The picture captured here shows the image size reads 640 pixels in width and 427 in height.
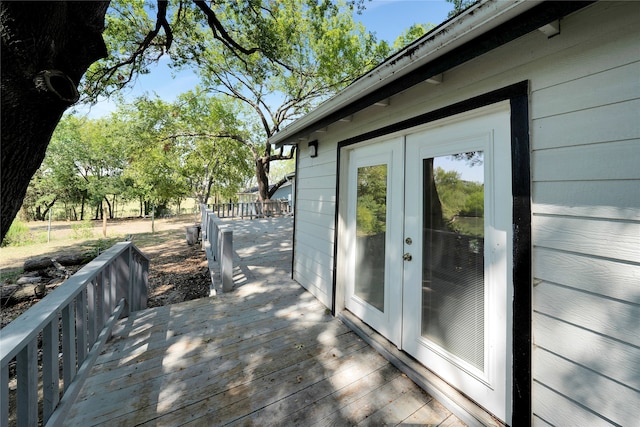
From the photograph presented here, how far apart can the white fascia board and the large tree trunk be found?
2.14 m

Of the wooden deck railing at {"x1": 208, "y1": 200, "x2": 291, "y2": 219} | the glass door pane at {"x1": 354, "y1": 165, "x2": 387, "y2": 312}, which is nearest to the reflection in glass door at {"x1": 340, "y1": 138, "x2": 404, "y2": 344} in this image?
the glass door pane at {"x1": 354, "y1": 165, "x2": 387, "y2": 312}

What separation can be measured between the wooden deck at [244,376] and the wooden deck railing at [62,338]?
22cm

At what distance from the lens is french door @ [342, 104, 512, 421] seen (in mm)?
1653

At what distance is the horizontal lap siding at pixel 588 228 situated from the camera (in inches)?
44.6

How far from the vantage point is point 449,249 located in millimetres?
1972

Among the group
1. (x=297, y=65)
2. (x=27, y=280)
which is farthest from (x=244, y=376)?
(x=297, y=65)

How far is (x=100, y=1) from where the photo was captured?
214 centimetres

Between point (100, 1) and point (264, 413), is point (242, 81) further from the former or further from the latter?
point (264, 413)

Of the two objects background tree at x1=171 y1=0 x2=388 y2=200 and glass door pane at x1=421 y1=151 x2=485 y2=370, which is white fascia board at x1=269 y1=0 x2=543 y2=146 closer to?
glass door pane at x1=421 y1=151 x2=485 y2=370

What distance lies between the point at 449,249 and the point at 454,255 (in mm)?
55

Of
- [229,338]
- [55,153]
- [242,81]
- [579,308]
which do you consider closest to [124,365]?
[229,338]

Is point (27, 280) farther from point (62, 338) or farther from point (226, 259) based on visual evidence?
point (62, 338)

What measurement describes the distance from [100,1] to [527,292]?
3698 mm

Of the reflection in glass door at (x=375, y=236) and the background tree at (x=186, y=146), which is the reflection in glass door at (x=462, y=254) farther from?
the background tree at (x=186, y=146)
